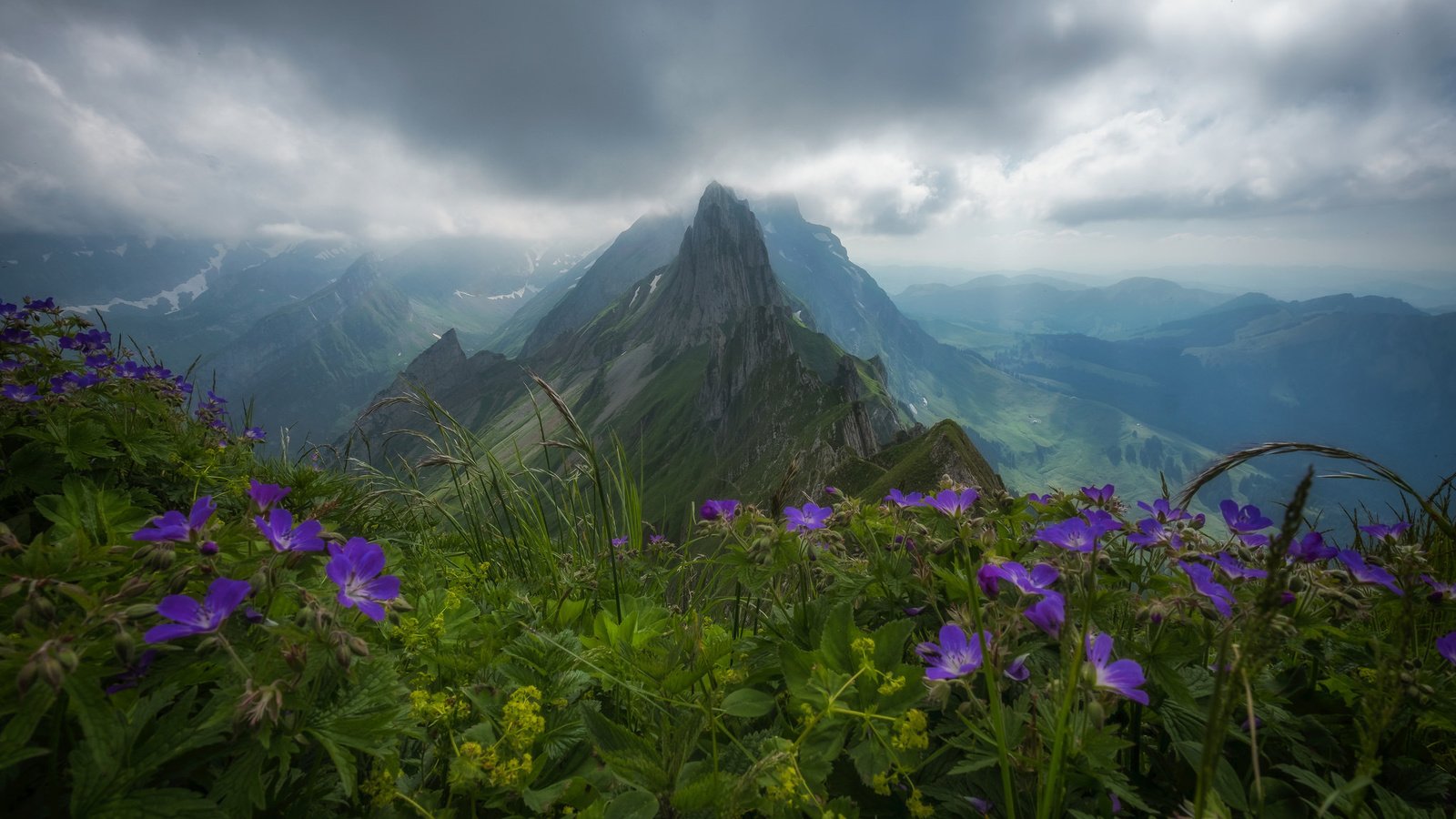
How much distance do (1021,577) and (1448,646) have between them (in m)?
1.52

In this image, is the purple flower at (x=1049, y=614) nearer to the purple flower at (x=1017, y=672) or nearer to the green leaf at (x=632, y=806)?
the purple flower at (x=1017, y=672)

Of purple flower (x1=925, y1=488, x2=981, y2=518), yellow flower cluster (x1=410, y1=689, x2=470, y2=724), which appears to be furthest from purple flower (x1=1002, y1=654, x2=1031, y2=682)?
yellow flower cluster (x1=410, y1=689, x2=470, y2=724)

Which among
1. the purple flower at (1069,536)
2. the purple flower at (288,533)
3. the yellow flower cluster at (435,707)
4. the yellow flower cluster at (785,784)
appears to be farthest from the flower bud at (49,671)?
the purple flower at (1069,536)

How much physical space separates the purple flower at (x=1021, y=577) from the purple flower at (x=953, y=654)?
211 mm

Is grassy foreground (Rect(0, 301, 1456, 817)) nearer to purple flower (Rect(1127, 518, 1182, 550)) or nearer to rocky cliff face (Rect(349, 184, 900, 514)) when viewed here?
purple flower (Rect(1127, 518, 1182, 550))

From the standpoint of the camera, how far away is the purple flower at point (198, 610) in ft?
4.31

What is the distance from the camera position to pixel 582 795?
6.54 ft

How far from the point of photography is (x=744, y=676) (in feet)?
7.68

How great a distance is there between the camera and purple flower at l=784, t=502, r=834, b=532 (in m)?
2.93

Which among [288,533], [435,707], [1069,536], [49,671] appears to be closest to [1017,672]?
[1069,536]

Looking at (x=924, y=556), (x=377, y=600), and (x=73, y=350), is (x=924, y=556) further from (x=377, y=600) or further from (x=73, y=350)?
(x=73, y=350)

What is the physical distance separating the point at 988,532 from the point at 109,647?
8.92 ft

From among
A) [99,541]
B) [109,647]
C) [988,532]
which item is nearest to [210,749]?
[109,647]

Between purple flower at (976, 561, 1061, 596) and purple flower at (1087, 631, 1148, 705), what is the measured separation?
1.12 feet
